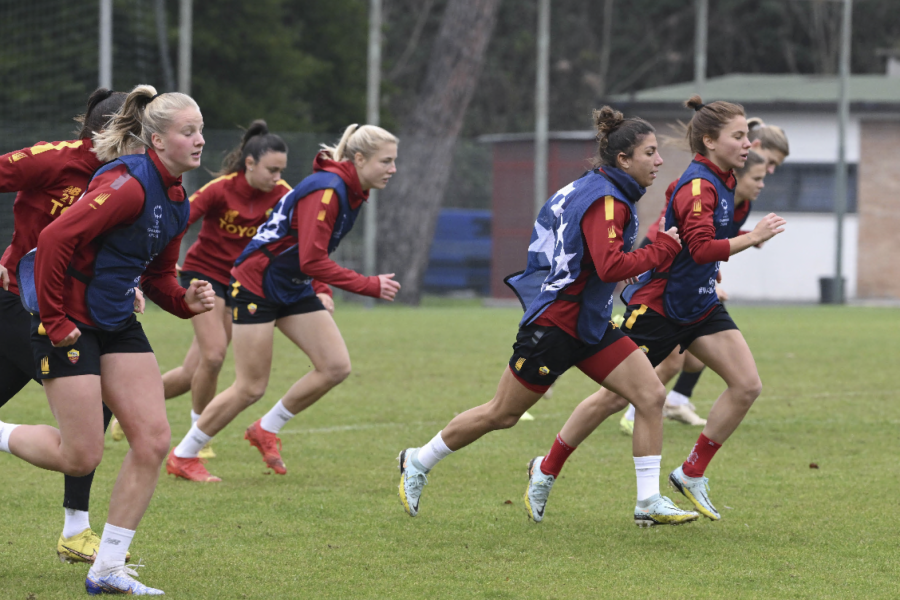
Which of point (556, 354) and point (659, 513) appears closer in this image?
point (556, 354)

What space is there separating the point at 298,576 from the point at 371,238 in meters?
18.3

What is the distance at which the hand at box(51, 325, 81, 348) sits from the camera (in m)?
4.21

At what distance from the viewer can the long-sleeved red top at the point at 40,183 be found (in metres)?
4.92

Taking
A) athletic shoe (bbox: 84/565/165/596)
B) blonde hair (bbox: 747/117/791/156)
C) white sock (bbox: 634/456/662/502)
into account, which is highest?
blonde hair (bbox: 747/117/791/156)

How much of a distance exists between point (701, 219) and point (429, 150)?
1886 centimetres

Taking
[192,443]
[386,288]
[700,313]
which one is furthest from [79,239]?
[700,313]

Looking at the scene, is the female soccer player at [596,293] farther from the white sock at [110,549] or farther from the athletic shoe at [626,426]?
the athletic shoe at [626,426]

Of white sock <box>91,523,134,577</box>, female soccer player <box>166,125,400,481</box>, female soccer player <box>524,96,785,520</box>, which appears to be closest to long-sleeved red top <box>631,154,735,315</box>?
female soccer player <box>524,96,785,520</box>

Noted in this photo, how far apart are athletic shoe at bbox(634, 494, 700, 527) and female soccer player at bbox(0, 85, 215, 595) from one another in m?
2.24

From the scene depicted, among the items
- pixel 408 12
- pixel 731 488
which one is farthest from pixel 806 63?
pixel 731 488

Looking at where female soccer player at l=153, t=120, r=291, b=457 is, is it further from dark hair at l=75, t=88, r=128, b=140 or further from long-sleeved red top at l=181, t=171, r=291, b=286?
dark hair at l=75, t=88, r=128, b=140

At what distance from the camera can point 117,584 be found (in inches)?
173

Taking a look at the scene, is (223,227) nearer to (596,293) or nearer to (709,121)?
(596,293)

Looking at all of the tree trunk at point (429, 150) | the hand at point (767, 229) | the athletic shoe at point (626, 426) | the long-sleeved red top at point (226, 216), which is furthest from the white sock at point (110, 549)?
the tree trunk at point (429, 150)
